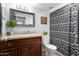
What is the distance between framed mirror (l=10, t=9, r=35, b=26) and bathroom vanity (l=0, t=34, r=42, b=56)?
7.5 inches

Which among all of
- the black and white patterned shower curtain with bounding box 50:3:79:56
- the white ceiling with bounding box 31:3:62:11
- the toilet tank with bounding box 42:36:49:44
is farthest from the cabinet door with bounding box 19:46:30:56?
the white ceiling with bounding box 31:3:62:11

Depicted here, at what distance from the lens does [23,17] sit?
1431 mm

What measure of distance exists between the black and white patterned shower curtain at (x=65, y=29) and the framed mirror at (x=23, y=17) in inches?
11.7

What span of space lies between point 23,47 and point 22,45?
0.03m

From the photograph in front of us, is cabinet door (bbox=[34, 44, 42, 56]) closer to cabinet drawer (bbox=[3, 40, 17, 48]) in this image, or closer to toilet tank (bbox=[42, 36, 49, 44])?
toilet tank (bbox=[42, 36, 49, 44])

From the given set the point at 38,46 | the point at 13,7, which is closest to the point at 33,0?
the point at 13,7

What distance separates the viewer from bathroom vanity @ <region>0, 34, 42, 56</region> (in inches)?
52.4

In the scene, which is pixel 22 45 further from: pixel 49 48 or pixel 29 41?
pixel 49 48

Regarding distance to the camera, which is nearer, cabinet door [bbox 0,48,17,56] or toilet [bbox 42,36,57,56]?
cabinet door [bbox 0,48,17,56]

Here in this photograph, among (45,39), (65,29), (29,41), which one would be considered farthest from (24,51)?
(65,29)

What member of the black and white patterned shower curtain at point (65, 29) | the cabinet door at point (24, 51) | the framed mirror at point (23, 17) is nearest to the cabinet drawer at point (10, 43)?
the cabinet door at point (24, 51)

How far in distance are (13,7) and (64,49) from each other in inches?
37.5

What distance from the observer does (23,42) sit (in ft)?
4.67

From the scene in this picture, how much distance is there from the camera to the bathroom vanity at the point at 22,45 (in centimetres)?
133
